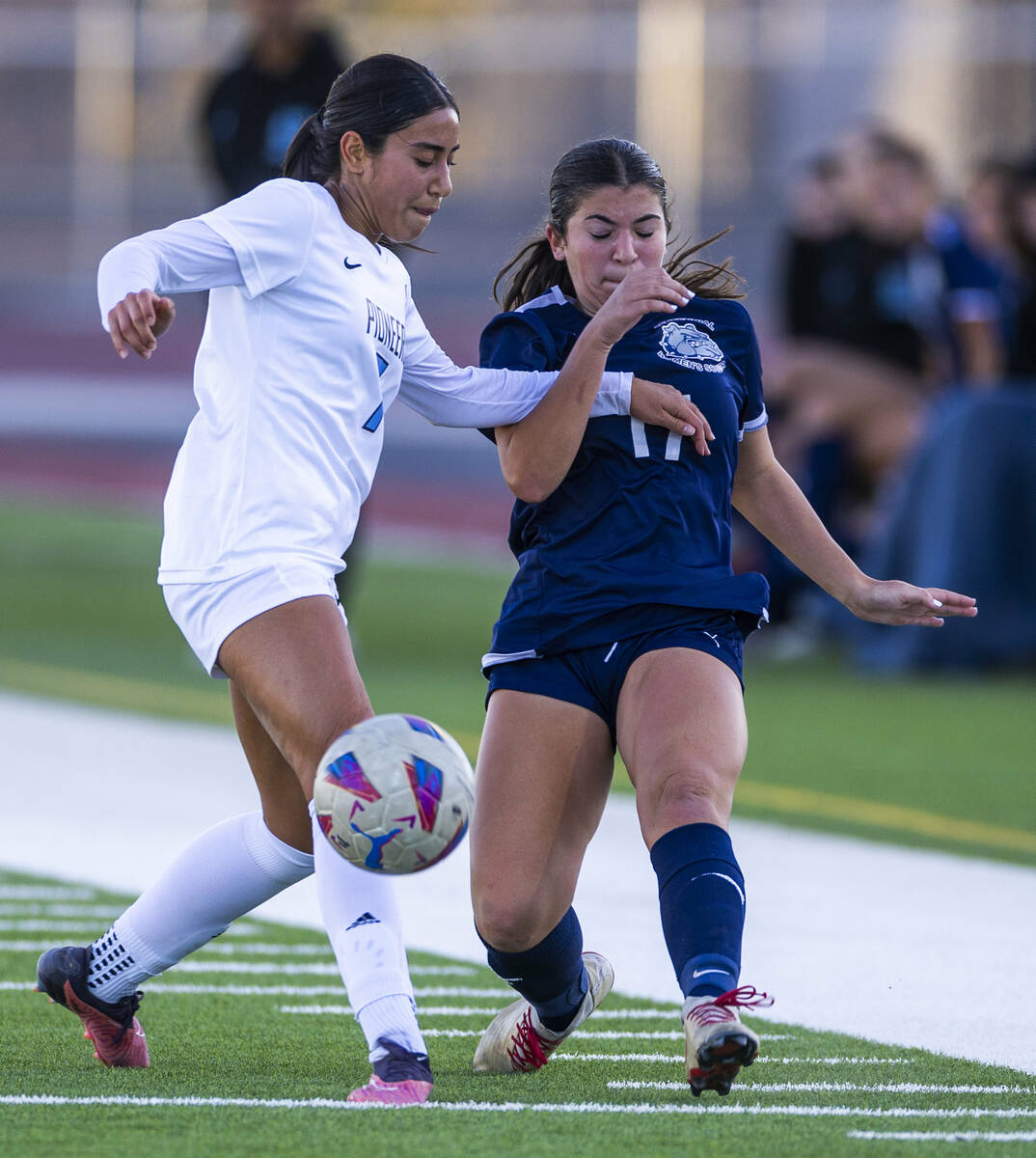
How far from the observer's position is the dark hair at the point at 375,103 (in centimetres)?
461

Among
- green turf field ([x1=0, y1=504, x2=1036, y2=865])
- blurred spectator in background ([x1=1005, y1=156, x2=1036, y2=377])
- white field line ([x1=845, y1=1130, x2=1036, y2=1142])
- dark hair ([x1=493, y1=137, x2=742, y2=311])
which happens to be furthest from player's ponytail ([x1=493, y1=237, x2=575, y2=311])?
blurred spectator in background ([x1=1005, y1=156, x2=1036, y2=377])

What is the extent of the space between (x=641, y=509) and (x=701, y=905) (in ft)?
2.83

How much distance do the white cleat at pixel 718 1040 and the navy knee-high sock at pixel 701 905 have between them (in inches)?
1.8

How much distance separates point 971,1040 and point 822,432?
28.9 feet

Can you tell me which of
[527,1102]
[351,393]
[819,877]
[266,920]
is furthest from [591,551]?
[819,877]

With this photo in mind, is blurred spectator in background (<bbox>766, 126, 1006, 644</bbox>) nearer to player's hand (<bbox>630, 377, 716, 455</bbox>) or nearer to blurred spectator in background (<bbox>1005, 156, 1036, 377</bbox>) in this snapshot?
blurred spectator in background (<bbox>1005, 156, 1036, 377</bbox>)

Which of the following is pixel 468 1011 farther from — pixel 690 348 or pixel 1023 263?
pixel 1023 263

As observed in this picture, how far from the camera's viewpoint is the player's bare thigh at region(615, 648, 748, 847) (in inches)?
173

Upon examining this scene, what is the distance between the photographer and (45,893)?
6.73m

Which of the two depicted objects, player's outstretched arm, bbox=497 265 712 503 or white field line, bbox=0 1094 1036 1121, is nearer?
white field line, bbox=0 1094 1036 1121

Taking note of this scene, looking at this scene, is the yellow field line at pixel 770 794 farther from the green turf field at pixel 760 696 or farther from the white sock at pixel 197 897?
the white sock at pixel 197 897

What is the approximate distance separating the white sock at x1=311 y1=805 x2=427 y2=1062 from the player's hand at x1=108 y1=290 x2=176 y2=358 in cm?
91

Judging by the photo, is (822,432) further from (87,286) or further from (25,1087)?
(87,286)

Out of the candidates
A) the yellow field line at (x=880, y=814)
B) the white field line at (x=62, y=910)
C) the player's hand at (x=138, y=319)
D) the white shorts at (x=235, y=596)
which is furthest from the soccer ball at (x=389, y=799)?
the yellow field line at (x=880, y=814)
